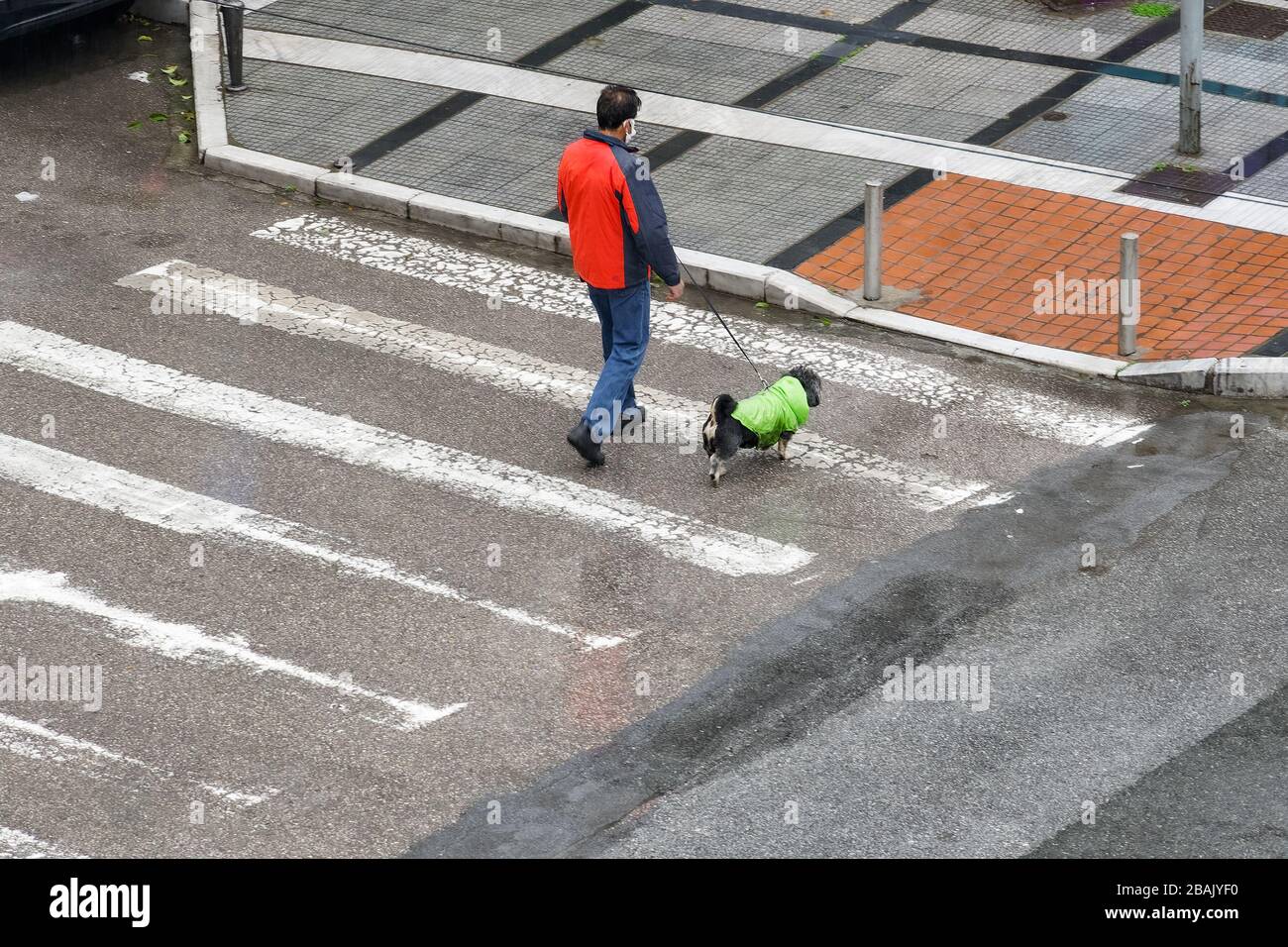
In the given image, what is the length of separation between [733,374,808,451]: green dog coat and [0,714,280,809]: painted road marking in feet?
11.4

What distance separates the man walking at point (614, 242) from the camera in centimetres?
1038

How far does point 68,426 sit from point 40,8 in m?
6.16

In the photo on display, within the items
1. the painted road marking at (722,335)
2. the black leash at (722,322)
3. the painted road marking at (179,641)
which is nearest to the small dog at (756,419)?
the black leash at (722,322)

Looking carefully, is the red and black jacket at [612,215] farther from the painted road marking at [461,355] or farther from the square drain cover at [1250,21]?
the square drain cover at [1250,21]

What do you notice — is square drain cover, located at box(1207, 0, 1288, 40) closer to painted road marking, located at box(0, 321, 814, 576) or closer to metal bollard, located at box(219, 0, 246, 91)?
metal bollard, located at box(219, 0, 246, 91)

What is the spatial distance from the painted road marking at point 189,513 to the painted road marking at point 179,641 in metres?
0.73

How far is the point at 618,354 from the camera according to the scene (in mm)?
10766

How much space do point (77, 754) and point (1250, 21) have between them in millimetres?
11945

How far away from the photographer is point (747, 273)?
1281 cm

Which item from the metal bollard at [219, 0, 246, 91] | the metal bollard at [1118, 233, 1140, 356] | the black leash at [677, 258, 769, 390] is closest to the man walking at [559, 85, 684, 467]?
the black leash at [677, 258, 769, 390]

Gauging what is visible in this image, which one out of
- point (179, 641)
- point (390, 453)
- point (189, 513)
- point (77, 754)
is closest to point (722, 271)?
point (390, 453)

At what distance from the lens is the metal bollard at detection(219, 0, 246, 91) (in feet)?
50.9

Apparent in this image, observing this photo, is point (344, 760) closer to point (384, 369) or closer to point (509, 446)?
point (509, 446)
